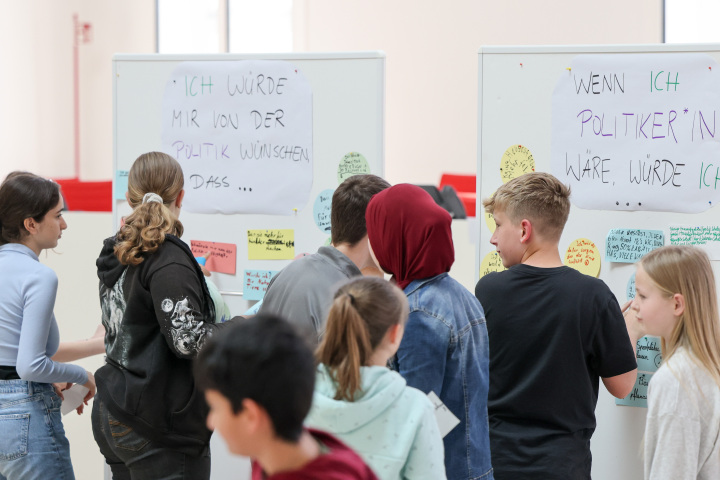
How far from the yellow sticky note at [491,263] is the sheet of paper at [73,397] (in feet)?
4.37

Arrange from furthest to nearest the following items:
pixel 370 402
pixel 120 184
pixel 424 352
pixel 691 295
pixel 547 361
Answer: pixel 120 184 < pixel 547 361 < pixel 691 295 < pixel 424 352 < pixel 370 402

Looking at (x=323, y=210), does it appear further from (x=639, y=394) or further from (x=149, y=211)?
(x=639, y=394)

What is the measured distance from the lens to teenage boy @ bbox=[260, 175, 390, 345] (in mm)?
1802

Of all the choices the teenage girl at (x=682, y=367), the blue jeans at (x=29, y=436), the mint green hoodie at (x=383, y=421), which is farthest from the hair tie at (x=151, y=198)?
the teenage girl at (x=682, y=367)

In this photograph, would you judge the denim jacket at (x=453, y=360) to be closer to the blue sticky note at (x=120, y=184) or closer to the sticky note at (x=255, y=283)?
the sticky note at (x=255, y=283)

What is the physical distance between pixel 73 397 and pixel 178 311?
75 cm

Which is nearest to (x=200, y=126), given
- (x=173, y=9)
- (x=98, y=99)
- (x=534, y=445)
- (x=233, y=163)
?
(x=233, y=163)

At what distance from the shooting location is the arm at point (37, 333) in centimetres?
207

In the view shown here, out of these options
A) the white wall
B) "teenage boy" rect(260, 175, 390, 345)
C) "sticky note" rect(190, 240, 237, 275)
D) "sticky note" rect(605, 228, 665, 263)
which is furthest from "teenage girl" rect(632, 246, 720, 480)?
the white wall

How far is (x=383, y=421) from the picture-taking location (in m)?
1.34

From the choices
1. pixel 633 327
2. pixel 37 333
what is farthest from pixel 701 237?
pixel 37 333

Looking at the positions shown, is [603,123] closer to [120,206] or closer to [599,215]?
[599,215]

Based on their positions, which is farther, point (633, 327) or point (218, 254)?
point (218, 254)

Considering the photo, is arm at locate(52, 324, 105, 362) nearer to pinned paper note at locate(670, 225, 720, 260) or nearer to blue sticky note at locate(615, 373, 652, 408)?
blue sticky note at locate(615, 373, 652, 408)
